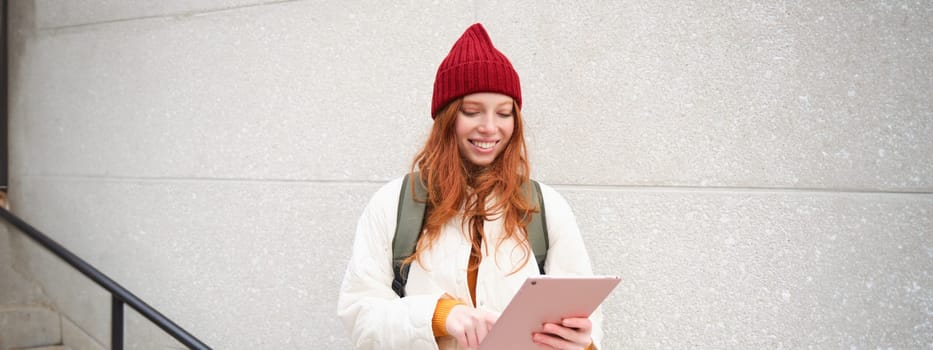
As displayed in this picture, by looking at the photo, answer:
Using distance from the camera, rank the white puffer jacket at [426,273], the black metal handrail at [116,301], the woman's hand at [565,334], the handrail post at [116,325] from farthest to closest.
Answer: the handrail post at [116,325]
the black metal handrail at [116,301]
the white puffer jacket at [426,273]
the woman's hand at [565,334]

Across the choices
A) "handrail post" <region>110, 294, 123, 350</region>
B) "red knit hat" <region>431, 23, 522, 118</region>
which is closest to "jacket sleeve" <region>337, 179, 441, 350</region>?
"red knit hat" <region>431, 23, 522, 118</region>

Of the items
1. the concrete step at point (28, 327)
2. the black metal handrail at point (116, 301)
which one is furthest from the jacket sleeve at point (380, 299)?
the concrete step at point (28, 327)

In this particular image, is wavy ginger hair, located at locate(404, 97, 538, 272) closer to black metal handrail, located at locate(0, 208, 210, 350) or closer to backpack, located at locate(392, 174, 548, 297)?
backpack, located at locate(392, 174, 548, 297)

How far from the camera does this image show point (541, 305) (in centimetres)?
146

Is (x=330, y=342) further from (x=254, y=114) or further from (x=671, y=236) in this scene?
(x=671, y=236)

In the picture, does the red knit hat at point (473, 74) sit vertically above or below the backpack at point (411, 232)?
above

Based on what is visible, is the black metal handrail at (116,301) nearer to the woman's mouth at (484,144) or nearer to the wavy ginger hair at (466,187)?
the wavy ginger hair at (466,187)

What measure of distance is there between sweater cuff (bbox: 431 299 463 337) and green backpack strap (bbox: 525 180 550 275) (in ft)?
0.91

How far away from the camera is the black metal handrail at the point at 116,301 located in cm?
291

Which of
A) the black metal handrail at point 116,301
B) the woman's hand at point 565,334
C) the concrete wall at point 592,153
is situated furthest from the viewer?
the black metal handrail at point 116,301

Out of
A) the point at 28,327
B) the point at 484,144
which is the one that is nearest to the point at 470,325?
the point at 484,144

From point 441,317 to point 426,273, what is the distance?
0.17 metres

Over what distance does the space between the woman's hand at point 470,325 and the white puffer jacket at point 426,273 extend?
0.08 m

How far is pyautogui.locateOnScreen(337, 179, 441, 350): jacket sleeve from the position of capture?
1650mm
